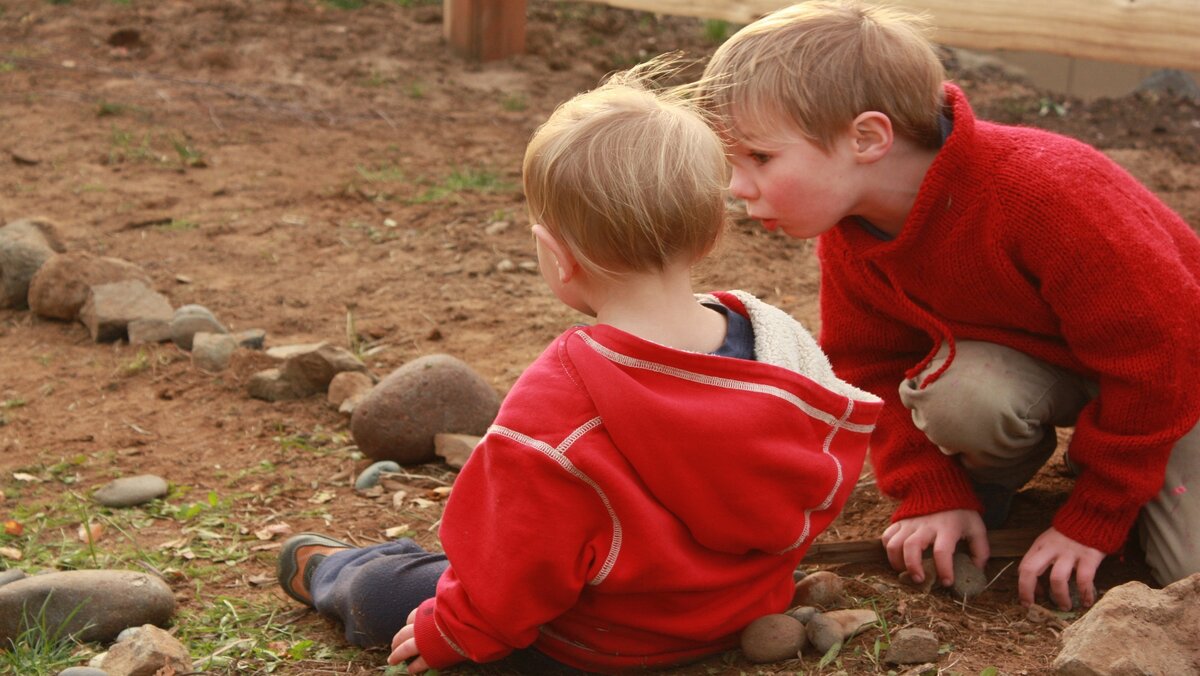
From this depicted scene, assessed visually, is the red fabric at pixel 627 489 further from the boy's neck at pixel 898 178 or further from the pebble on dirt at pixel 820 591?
the boy's neck at pixel 898 178

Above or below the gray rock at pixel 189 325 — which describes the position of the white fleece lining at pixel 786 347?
above

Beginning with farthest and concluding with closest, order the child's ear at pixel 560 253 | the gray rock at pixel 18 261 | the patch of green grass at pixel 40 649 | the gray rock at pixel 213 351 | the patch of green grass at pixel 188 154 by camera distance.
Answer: the patch of green grass at pixel 188 154 → the gray rock at pixel 18 261 → the gray rock at pixel 213 351 → the patch of green grass at pixel 40 649 → the child's ear at pixel 560 253

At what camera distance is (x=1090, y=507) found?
8.58 ft

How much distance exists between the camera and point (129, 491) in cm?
325

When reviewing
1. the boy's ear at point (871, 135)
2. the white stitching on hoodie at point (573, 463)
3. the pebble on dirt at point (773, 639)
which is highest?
the boy's ear at point (871, 135)

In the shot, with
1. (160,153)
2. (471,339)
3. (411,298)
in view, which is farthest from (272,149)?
(471,339)

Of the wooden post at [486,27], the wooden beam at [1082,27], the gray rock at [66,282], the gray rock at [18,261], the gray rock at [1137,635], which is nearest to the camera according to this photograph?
the gray rock at [1137,635]

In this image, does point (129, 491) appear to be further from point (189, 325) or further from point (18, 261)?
point (18, 261)

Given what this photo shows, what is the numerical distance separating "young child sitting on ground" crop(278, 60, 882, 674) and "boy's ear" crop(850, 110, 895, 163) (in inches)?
16.6

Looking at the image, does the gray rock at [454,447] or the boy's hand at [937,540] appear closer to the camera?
the boy's hand at [937,540]

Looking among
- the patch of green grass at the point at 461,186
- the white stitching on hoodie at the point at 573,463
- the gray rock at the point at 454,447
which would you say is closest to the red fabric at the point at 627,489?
the white stitching on hoodie at the point at 573,463

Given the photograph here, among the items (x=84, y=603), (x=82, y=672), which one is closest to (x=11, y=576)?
(x=84, y=603)

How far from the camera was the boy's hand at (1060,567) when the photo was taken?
2570 mm

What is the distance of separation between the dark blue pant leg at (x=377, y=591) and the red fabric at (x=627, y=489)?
0.88 feet
